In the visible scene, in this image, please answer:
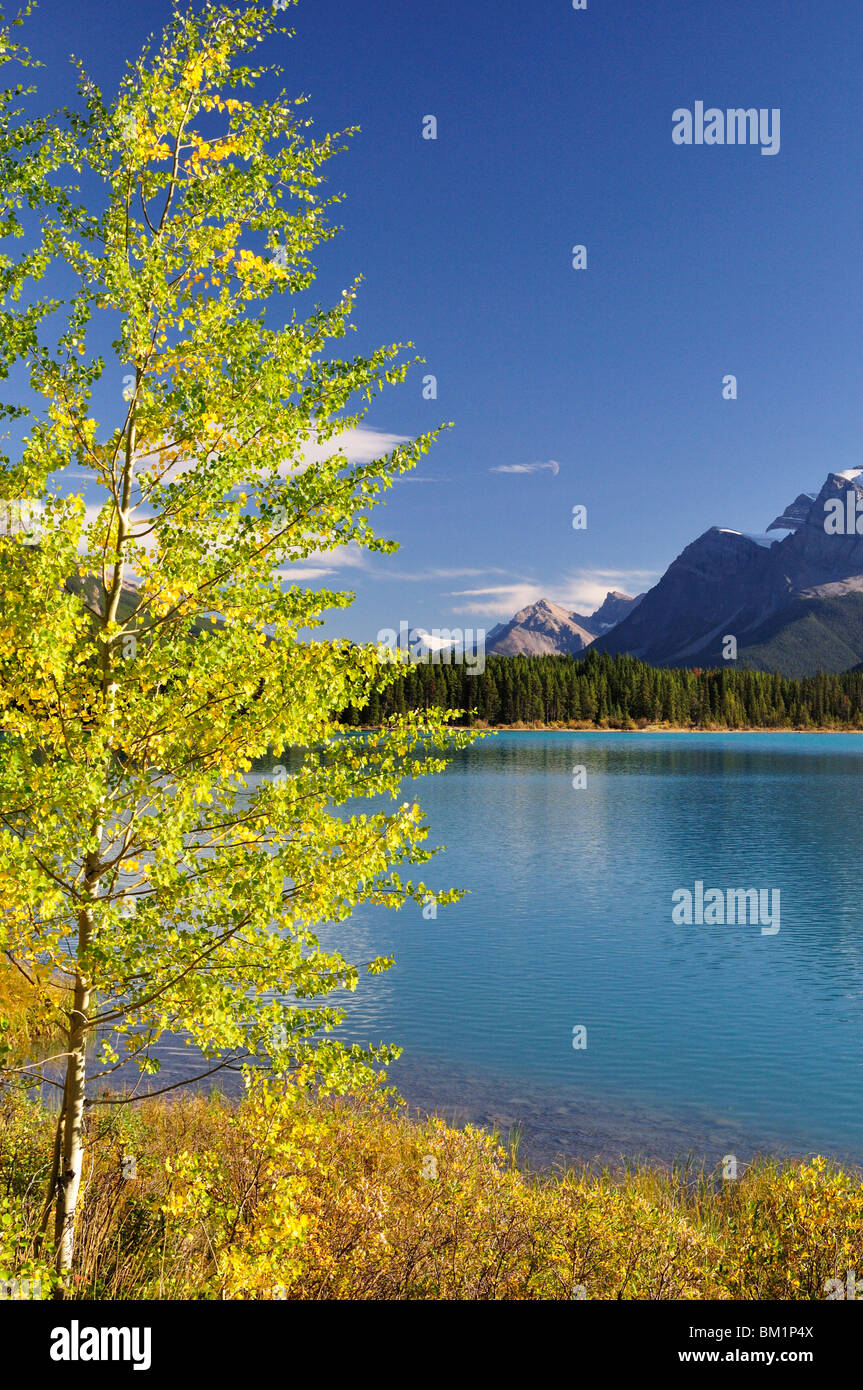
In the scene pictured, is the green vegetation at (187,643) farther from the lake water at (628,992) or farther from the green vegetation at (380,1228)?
the lake water at (628,992)

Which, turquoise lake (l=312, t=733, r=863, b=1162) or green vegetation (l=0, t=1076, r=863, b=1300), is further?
turquoise lake (l=312, t=733, r=863, b=1162)

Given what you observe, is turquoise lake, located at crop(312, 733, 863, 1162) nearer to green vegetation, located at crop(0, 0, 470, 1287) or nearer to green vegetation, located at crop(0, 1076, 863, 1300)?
green vegetation, located at crop(0, 1076, 863, 1300)

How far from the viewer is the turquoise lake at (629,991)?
2162 centimetres

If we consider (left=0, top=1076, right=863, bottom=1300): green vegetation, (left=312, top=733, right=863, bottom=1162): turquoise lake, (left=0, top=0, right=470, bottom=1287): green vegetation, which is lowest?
(left=312, top=733, right=863, bottom=1162): turquoise lake

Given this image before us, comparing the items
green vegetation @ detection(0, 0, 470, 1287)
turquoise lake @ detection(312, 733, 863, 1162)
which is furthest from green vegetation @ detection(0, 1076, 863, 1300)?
turquoise lake @ detection(312, 733, 863, 1162)

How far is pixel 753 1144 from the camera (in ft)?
65.6

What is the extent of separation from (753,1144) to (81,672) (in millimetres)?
18452

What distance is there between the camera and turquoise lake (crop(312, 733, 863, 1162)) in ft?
70.9

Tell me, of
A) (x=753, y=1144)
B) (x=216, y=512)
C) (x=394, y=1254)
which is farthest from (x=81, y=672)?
(x=753, y=1144)

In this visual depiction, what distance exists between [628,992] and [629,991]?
14 cm

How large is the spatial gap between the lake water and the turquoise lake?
9cm

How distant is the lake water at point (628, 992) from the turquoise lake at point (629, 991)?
0.09 m

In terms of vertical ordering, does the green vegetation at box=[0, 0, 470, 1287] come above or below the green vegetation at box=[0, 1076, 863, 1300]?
above

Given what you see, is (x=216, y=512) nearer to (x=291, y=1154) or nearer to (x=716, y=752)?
(x=291, y=1154)
